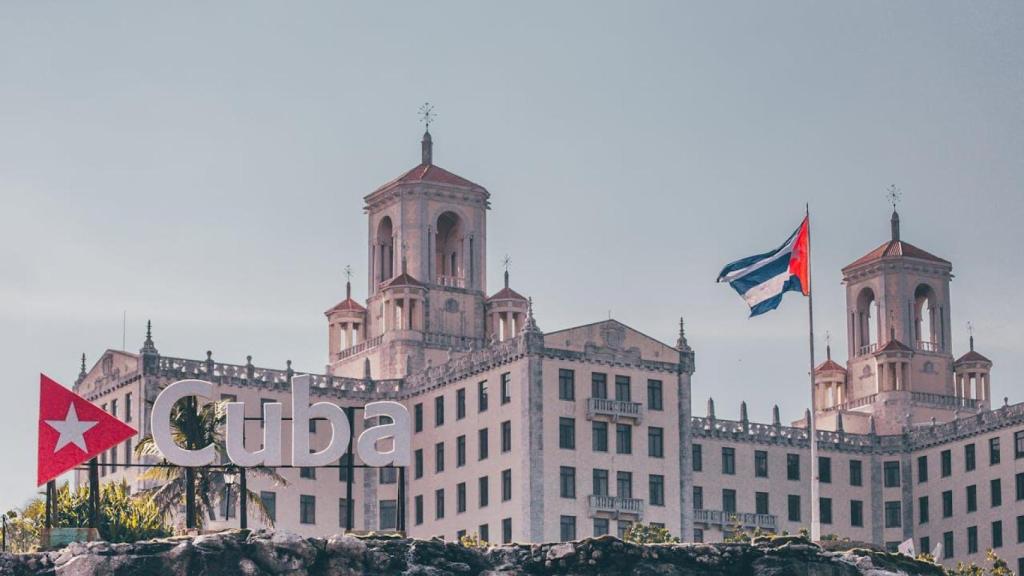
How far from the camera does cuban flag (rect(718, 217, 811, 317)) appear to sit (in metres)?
157

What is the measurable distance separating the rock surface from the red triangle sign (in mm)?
4581

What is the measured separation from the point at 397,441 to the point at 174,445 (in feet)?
36.3

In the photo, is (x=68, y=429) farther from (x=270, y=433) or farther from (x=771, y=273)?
(x=771, y=273)

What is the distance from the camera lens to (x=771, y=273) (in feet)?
518

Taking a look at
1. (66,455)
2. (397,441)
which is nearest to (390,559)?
(397,441)

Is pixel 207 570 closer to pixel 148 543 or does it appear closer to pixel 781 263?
pixel 148 543

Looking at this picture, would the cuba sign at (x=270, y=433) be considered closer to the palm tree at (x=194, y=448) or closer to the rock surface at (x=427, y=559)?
the rock surface at (x=427, y=559)

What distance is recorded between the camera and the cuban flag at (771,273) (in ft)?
516

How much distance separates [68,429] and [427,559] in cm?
1864

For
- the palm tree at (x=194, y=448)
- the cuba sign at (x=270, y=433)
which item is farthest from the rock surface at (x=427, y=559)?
the palm tree at (x=194, y=448)

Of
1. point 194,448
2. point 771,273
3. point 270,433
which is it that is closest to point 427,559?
point 270,433

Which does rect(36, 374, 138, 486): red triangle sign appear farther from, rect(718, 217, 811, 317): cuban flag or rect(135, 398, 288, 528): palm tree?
rect(718, 217, 811, 317): cuban flag

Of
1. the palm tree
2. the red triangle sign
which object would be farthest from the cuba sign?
the palm tree

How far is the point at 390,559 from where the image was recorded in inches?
6275
